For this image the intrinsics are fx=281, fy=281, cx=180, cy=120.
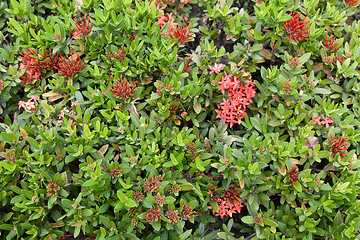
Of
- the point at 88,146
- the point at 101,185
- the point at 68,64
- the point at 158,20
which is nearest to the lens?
the point at 101,185

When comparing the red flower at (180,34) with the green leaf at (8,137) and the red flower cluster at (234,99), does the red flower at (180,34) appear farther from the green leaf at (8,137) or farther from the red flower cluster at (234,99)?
the green leaf at (8,137)

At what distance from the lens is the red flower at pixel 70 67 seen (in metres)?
2.34

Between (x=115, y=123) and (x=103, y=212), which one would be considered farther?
(x=115, y=123)

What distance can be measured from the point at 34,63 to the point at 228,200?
197 centimetres

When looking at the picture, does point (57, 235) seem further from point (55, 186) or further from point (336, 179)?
point (336, 179)

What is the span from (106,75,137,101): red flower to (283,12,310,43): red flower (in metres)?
1.47

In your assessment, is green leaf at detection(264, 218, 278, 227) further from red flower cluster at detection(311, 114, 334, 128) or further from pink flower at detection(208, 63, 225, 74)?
pink flower at detection(208, 63, 225, 74)

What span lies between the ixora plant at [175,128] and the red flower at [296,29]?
0.02 m

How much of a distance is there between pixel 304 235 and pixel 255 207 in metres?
0.42

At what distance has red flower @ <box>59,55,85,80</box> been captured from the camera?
2338 millimetres

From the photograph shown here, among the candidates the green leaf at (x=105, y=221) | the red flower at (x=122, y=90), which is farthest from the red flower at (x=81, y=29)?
the green leaf at (x=105, y=221)

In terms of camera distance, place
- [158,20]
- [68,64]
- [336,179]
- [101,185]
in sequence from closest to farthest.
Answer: [101,185], [336,179], [68,64], [158,20]

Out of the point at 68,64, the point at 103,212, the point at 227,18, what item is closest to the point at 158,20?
the point at 227,18

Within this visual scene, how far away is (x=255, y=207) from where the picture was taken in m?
2.17
